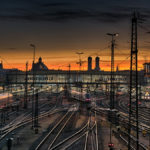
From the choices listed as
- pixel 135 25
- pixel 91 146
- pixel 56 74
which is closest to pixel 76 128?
pixel 91 146

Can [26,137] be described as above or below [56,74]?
below

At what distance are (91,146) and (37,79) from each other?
354 feet

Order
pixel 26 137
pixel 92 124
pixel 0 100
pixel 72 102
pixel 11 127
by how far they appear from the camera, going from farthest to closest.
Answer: pixel 72 102, pixel 0 100, pixel 92 124, pixel 11 127, pixel 26 137

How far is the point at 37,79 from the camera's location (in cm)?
12938

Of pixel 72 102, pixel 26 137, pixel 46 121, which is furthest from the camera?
pixel 72 102

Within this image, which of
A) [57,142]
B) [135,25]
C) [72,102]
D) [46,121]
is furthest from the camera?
[72,102]

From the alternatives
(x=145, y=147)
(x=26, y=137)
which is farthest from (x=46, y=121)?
(x=145, y=147)

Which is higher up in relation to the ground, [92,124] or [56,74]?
[56,74]

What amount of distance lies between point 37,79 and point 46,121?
306 feet

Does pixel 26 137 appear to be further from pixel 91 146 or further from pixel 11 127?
pixel 91 146

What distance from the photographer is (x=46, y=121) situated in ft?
125

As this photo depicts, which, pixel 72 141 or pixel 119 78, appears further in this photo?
pixel 119 78

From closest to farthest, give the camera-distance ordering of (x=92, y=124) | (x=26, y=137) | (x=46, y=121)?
(x=26, y=137) → (x=92, y=124) → (x=46, y=121)

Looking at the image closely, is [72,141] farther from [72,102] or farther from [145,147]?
[72,102]
